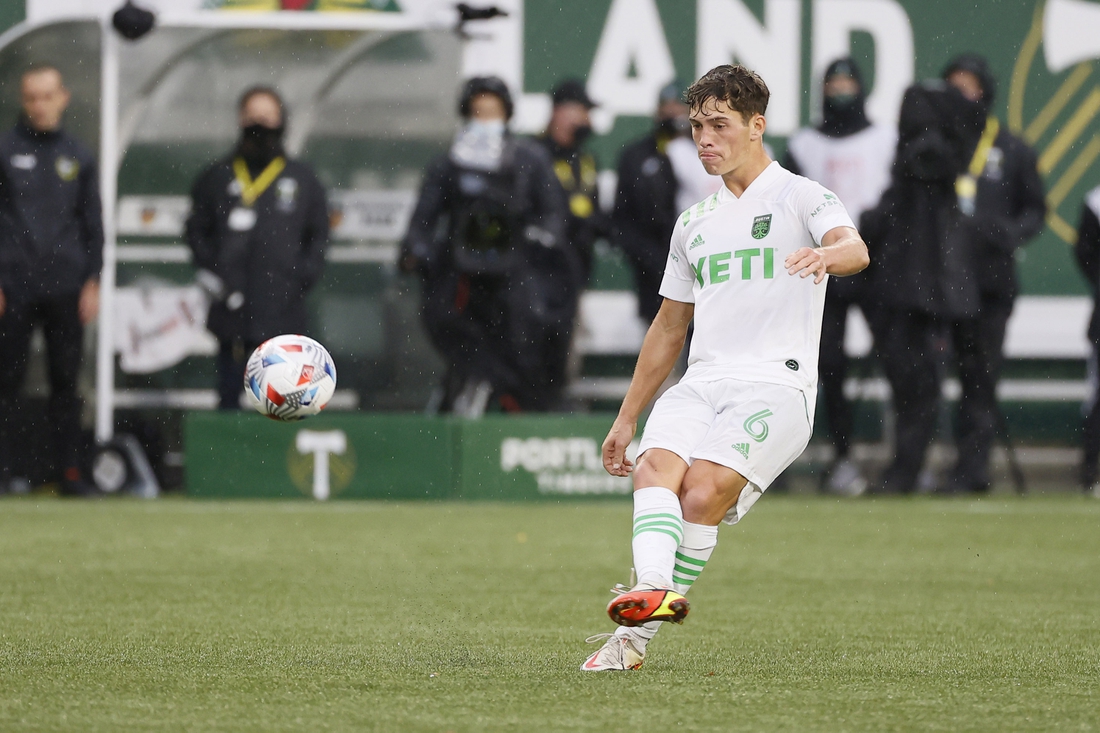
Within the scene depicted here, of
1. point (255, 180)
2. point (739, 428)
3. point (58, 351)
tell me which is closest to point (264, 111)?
point (255, 180)

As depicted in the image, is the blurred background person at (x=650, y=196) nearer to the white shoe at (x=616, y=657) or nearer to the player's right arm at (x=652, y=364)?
the player's right arm at (x=652, y=364)

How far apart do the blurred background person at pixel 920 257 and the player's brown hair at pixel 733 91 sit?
7034 mm

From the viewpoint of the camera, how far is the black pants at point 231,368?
40.7ft

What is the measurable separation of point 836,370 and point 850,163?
147 cm

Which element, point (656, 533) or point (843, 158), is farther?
point (843, 158)

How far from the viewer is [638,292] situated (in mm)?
12812

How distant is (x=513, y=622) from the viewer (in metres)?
6.61

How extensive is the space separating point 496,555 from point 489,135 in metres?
4.29

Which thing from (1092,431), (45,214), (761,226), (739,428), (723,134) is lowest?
(1092,431)

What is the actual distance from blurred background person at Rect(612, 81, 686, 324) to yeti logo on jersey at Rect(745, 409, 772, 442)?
7249 millimetres

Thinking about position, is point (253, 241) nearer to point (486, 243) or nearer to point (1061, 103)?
point (486, 243)

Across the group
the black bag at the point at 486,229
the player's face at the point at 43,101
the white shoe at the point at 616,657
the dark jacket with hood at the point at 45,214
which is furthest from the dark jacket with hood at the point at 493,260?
the white shoe at the point at 616,657

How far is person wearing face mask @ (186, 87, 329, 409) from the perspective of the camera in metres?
12.4

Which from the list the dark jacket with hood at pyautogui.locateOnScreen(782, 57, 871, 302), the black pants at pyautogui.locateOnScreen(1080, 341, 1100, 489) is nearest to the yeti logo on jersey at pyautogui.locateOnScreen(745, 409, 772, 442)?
the dark jacket with hood at pyautogui.locateOnScreen(782, 57, 871, 302)
